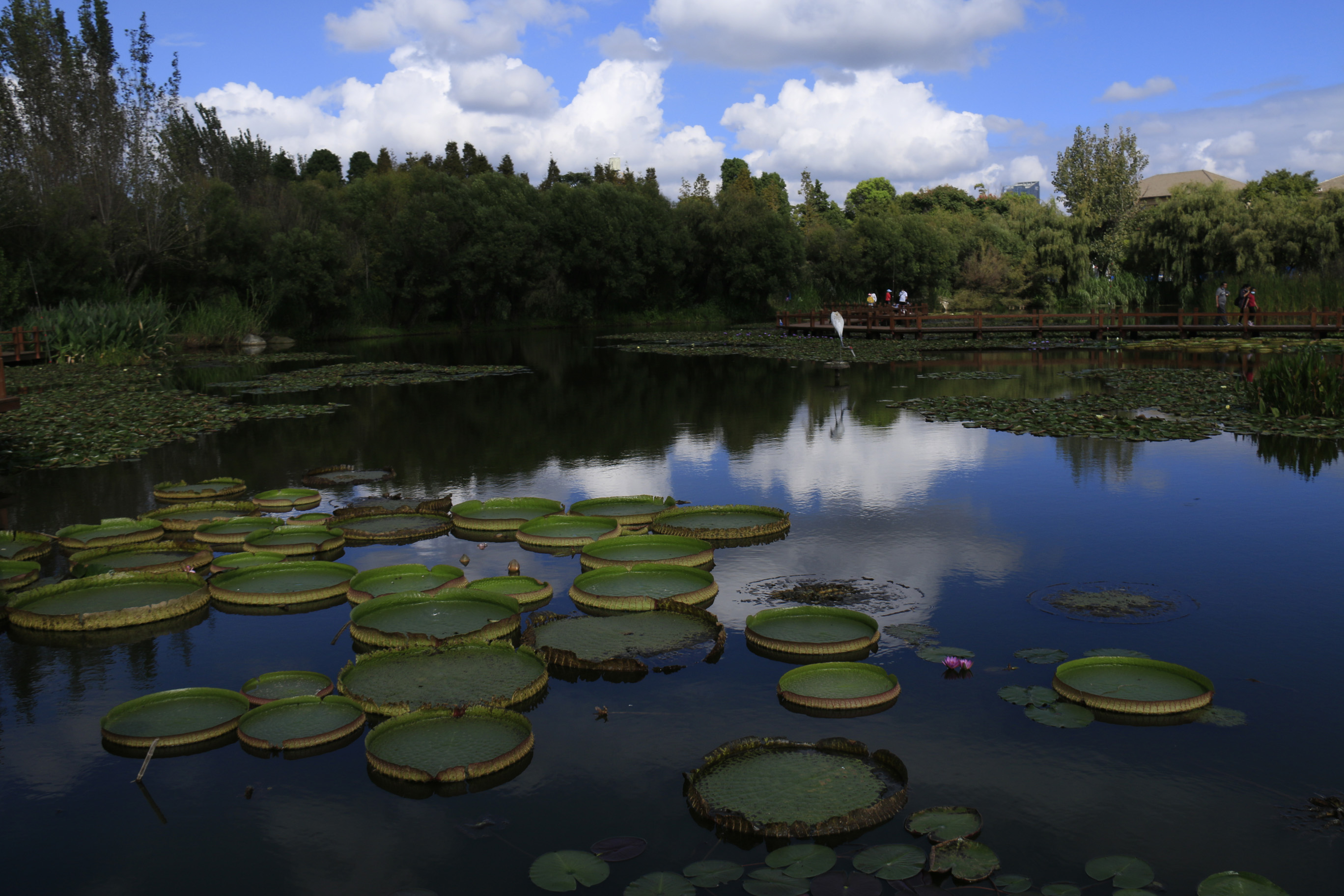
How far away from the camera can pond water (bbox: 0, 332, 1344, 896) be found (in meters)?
3.38

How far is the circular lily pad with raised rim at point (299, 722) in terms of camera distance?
411 cm

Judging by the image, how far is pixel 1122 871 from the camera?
10.2 ft

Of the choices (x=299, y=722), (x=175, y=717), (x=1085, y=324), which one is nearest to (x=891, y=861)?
(x=299, y=722)

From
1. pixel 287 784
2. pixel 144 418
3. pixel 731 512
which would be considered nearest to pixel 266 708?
pixel 287 784

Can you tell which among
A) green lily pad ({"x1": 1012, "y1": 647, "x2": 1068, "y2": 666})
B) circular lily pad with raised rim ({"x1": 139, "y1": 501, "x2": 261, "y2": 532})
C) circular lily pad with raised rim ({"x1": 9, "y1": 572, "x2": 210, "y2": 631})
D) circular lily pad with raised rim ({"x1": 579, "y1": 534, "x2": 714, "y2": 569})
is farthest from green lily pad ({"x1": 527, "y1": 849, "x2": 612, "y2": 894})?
circular lily pad with raised rim ({"x1": 139, "y1": 501, "x2": 261, "y2": 532})

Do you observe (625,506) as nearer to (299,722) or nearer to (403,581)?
(403,581)

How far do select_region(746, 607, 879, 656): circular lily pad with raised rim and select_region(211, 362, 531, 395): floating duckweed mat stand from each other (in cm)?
1570

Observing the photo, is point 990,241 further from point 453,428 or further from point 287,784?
point 287,784

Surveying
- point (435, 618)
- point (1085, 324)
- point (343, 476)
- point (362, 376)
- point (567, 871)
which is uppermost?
point (1085, 324)

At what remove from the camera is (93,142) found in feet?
113

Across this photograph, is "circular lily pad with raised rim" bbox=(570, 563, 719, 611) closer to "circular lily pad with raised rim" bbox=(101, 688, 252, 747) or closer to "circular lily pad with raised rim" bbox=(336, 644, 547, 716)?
"circular lily pad with raised rim" bbox=(336, 644, 547, 716)

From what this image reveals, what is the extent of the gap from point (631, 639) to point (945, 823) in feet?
7.49

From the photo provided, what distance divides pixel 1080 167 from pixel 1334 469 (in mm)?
50660

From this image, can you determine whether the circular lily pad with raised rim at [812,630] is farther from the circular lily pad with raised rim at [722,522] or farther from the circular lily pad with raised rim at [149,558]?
the circular lily pad with raised rim at [149,558]
